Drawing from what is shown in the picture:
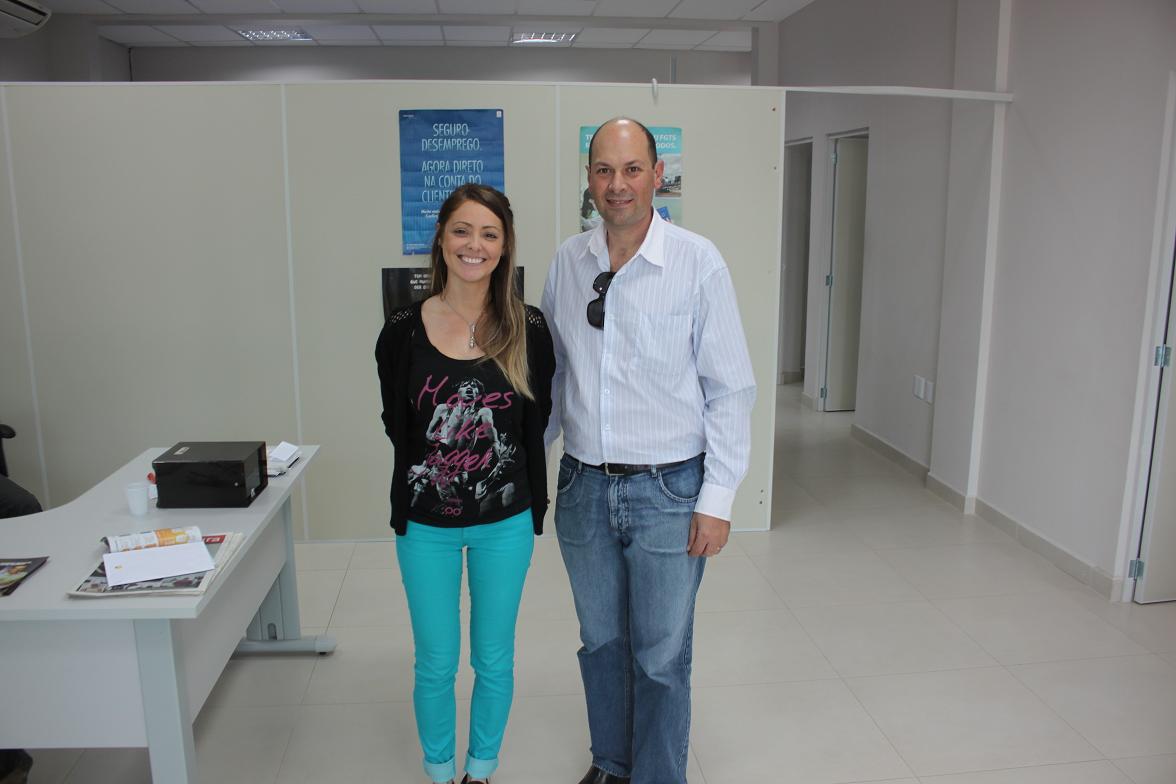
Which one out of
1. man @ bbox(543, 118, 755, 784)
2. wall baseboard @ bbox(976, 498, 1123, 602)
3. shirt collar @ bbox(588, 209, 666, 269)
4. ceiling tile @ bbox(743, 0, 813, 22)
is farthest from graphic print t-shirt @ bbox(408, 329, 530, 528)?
ceiling tile @ bbox(743, 0, 813, 22)

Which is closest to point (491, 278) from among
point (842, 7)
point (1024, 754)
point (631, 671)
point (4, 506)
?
point (631, 671)

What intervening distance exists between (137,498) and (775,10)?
6470mm

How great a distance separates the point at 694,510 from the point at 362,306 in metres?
2.51

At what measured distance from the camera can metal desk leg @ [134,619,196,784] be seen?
6.59 feet

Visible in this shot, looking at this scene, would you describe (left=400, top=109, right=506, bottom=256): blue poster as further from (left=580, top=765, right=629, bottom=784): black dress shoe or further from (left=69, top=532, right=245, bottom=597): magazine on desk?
(left=580, top=765, right=629, bottom=784): black dress shoe

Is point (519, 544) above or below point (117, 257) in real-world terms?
below

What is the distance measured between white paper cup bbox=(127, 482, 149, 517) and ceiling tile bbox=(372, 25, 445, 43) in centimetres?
655

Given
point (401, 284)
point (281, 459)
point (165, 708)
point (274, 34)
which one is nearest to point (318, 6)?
point (274, 34)

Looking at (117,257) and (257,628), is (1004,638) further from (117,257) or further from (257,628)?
(117,257)

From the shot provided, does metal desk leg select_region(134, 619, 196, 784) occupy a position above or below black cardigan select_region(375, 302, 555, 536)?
below

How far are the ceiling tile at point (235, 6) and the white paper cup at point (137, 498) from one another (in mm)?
5711

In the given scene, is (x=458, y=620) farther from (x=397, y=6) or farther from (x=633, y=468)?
(x=397, y=6)

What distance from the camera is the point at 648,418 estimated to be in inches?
80.6

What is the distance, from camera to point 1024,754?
103 inches
